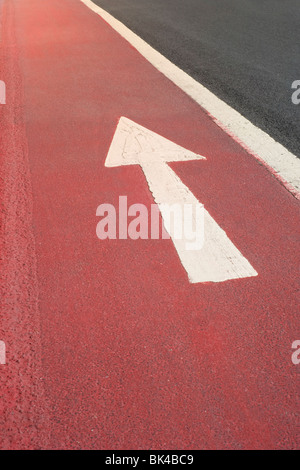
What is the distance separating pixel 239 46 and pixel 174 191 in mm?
5029

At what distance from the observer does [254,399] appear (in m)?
1.98

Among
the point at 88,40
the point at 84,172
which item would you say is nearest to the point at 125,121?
the point at 84,172

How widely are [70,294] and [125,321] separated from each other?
42 cm

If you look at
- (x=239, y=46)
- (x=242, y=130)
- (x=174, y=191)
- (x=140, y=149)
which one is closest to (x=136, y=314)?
(x=174, y=191)

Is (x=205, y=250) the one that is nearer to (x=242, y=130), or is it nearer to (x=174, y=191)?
(x=174, y=191)

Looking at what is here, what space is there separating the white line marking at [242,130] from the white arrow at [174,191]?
1.96ft

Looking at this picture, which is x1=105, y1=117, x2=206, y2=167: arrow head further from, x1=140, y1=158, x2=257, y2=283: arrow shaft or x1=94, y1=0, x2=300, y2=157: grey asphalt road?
x1=94, y1=0, x2=300, y2=157: grey asphalt road

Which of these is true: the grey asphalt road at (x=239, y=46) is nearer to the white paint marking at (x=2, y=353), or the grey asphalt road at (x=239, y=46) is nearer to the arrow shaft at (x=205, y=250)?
the arrow shaft at (x=205, y=250)

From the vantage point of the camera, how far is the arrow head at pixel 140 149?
13.5ft

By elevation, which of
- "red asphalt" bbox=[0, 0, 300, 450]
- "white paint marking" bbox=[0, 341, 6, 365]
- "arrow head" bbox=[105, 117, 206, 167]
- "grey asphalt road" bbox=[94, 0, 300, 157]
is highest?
"grey asphalt road" bbox=[94, 0, 300, 157]

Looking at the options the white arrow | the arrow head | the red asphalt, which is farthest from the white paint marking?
the arrow head

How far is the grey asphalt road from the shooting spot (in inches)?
197

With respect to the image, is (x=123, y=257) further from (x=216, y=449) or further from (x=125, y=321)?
(x=216, y=449)

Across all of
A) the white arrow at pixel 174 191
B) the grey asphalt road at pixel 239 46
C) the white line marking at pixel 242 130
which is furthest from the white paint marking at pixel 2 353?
the grey asphalt road at pixel 239 46
